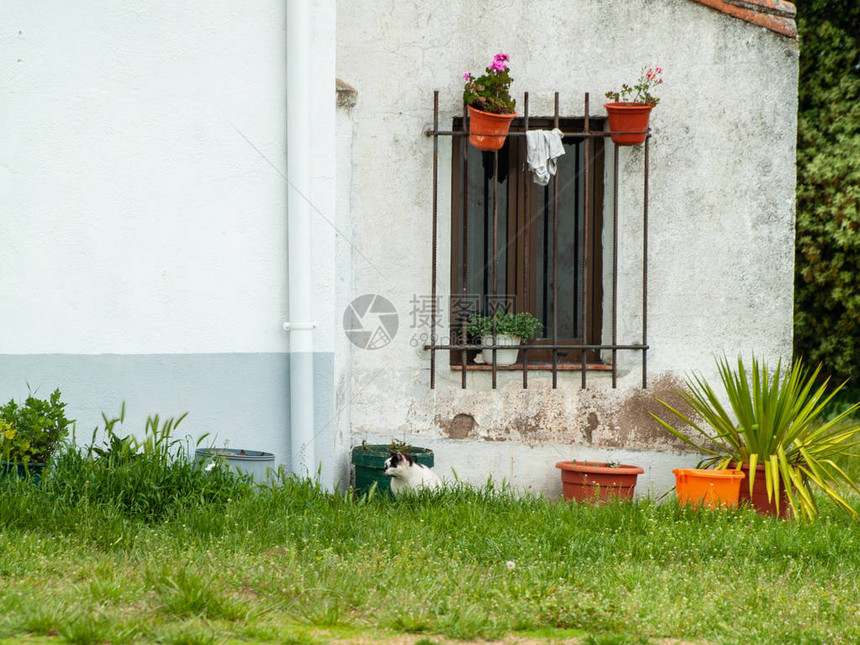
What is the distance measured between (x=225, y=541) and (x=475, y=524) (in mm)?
1280

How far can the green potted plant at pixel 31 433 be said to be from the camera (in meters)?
4.37

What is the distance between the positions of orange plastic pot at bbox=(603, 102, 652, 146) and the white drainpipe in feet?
6.53

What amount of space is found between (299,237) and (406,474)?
1550 millimetres

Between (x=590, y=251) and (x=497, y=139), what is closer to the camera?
(x=497, y=139)

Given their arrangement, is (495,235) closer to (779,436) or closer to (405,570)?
(779,436)

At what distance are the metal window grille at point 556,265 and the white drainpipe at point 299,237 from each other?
37.1 inches

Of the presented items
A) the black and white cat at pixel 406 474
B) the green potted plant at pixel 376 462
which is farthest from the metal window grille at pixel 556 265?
the black and white cat at pixel 406 474

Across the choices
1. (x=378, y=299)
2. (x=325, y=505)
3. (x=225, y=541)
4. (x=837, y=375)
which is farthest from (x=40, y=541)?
(x=837, y=375)

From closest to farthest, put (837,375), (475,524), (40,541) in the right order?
1. (40,541)
2. (475,524)
3. (837,375)

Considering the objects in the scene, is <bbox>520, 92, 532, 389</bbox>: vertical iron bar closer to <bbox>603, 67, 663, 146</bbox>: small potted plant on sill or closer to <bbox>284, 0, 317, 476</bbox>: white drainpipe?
<bbox>603, 67, 663, 146</bbox>: small potted plant on sill

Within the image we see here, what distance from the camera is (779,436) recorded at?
5082mm

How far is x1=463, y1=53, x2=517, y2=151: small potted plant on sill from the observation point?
528cm

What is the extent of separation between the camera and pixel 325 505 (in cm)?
442

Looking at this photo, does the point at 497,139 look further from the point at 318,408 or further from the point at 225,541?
the point at 225,541
